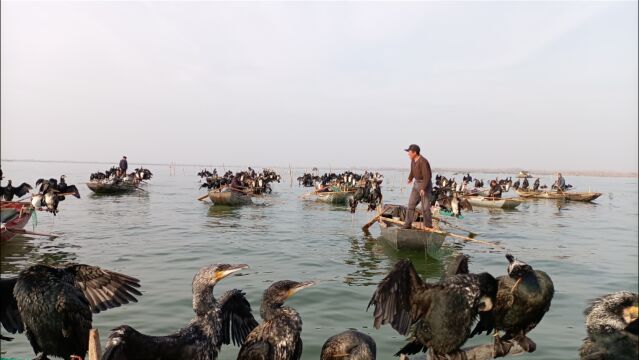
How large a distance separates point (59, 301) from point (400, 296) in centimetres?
358

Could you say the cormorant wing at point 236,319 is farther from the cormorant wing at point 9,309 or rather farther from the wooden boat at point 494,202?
the wooden boat at point 494,202

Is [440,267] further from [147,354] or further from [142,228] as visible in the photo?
[142,228]

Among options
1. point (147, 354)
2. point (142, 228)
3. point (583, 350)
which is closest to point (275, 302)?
point (147, 354)

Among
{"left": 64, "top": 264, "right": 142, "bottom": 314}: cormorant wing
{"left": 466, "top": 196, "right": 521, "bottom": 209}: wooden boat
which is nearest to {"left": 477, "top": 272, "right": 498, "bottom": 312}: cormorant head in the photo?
{"left": 64, "top": 264, "right": 142, "bottom": 314}: cormorant wing

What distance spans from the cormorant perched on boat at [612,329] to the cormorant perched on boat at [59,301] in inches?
190

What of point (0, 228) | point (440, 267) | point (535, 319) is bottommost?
point (440, 267)

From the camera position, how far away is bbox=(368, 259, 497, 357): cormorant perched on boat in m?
3.87

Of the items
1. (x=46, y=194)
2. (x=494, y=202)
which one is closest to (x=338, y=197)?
(x=494, y=202)

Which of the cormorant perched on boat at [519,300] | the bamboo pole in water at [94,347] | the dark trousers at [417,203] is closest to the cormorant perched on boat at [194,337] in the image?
the bamboo pole in water at [94,347]

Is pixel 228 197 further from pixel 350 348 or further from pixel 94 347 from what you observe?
pixel 94 347

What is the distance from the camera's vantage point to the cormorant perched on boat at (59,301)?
424 cm

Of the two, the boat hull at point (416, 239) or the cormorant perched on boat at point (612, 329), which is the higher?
the cormorant perched on boat at point (612, 329)

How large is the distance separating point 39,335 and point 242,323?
2256 millimetres

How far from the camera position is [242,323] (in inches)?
214
